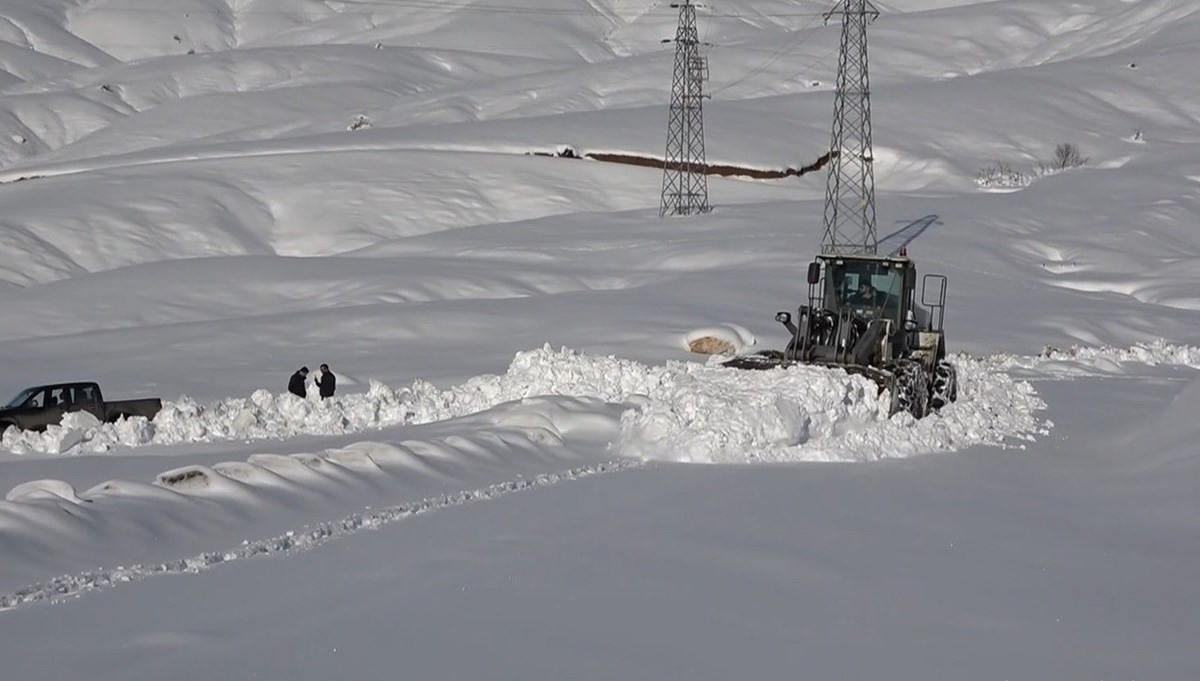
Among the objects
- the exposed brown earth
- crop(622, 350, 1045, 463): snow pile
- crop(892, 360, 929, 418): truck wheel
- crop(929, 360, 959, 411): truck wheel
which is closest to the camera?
crop(622, 350, 1045, 463): snow pile

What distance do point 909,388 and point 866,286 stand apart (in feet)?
5.72

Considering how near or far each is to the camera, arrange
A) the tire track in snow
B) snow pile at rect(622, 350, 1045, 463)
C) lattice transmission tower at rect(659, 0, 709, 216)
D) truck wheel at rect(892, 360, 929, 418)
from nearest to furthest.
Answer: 1. the tire track in snow
2. snow pile at rect(622, 350, 1045, 463)
3. truck wheel at rect(892, 360, 929, 418)
4. lattice transmission tower at rect(659, 0, 709, 216)

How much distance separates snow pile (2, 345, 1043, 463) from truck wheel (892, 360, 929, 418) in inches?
10.2

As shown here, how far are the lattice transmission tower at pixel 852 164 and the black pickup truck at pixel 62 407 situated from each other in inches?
815

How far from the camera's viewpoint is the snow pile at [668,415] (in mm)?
16828

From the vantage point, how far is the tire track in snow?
10.2 meters

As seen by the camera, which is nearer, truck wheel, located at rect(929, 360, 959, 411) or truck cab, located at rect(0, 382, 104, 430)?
truck cab, located at rect(0, 382, 104, 430)

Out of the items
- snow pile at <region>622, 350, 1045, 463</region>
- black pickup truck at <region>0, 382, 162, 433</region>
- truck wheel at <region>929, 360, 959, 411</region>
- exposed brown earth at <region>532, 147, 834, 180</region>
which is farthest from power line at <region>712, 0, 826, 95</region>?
snow pile at <region>622, 350, 1045, 463</region>

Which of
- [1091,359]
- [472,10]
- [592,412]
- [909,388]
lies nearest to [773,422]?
[592,412]

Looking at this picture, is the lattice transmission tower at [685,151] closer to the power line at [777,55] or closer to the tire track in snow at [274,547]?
the power line at [777,55]

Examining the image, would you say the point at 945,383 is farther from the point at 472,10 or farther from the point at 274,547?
the point at 472,10

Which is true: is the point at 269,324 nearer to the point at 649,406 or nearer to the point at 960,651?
the point at 649,406

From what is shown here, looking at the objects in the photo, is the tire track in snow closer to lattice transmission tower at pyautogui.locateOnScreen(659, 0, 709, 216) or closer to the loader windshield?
the loader windshield

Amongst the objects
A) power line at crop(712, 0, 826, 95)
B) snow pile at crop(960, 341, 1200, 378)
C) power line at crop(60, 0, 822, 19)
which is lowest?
snow pile at crop(960, 341, 1200, 378)
